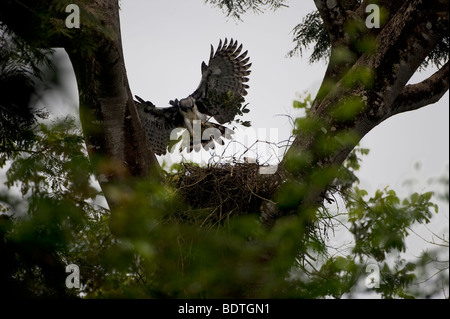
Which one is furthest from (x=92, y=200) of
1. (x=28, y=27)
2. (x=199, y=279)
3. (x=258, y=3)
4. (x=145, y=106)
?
(x=258, y=3)

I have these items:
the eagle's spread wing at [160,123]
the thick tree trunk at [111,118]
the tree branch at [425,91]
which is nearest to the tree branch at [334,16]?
the tree branch at [425,91]

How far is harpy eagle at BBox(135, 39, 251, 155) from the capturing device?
21.4ft

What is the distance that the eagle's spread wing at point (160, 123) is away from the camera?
6.59 m

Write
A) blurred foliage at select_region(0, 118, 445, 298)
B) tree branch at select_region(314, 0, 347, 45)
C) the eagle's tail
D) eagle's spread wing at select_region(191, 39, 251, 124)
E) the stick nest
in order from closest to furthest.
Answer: blurred foliage at select_region(0, 118, 445, 298), the stick nest, tree branch at select_region(314, 0, 347, 45), eagle's spread wing at select_region(191, 39, 251, 124), the eagle's tail

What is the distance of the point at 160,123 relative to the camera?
22.0 feet

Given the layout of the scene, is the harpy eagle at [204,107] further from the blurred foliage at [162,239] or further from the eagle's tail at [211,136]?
the blurred foliage at [162,239]

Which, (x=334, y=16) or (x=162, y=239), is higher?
(x=334, y=16)

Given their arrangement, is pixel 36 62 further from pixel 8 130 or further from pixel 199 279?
pixel 199 279

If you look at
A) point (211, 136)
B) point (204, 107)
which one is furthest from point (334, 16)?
point (211, 136)

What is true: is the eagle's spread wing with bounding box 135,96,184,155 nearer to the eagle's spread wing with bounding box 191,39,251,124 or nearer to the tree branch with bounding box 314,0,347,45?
the eagle's spread wing with bounding box 191,39,251,124

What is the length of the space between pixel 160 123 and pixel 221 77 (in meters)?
0.81

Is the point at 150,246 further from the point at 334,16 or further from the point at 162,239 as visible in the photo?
the point at 334,16

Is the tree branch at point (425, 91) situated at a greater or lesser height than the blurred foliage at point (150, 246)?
greater

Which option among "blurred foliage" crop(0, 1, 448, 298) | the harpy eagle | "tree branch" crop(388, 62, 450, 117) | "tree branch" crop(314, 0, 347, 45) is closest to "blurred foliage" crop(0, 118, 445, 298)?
"blurred foliage" crop(0, 1, 448, 298)
